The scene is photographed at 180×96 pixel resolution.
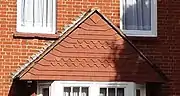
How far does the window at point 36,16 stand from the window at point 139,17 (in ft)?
5.60

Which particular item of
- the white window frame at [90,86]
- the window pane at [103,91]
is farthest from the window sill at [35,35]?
the window pane at [103,91]

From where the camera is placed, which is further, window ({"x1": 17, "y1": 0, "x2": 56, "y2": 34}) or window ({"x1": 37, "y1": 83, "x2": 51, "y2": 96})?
window ({"x1": 17, "y1": 0, "x2": 56, "y2": 34})

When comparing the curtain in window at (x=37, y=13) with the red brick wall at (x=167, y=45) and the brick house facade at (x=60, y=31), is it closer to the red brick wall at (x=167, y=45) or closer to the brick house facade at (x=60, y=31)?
the brick house facade at (x=60, y=31)

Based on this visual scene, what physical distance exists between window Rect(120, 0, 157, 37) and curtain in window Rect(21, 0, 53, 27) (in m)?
1.77

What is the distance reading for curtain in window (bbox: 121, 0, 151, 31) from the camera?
46.3 ft

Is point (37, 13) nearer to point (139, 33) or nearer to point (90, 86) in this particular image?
point (90, 86)

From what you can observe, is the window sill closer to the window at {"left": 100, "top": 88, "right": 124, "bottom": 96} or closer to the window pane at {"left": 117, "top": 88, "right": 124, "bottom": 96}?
the window at {"left": 100, "top": 88, "right": 124, "bottom": 96}

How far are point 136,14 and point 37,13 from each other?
8.00 ft

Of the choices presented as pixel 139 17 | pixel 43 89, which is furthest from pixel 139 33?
pixel 43 89

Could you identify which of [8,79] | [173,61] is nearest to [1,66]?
[8,79]

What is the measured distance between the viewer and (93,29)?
42.9ft

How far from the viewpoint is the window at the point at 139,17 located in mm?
14031

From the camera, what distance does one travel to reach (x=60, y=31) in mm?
13586

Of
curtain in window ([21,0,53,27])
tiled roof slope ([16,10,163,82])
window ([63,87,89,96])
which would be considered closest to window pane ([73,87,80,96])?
window ([63,87,89,96])
